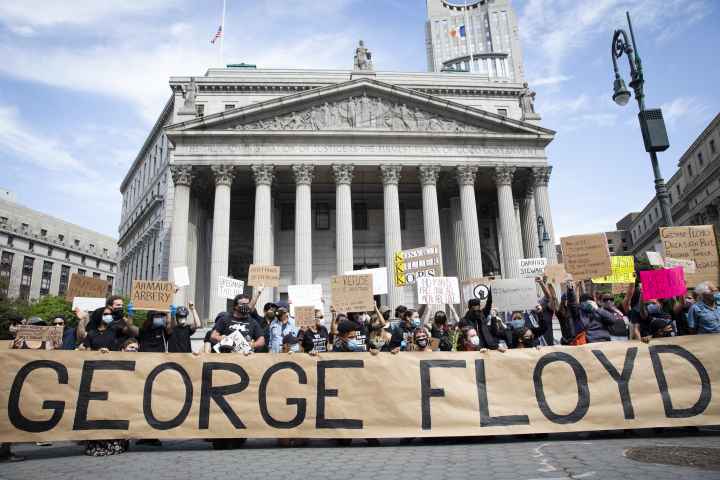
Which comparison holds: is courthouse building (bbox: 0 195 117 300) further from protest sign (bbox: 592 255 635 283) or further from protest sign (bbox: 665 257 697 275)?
protest sign (bbox: 665 257 697 275)

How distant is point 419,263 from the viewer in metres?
14.8

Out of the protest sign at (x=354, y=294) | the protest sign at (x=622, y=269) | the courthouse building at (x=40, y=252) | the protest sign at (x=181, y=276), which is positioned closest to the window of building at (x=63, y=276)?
the courthouse building at (x=40, y=252)

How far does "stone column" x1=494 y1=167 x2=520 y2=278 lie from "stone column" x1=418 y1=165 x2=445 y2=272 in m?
4.15

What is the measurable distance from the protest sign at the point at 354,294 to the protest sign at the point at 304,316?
2623 mm

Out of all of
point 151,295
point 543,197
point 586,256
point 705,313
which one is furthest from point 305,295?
point 543,197

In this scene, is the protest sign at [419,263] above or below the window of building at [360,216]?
below

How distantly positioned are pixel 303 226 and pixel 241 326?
65.6ft

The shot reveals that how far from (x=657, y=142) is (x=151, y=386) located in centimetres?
1261

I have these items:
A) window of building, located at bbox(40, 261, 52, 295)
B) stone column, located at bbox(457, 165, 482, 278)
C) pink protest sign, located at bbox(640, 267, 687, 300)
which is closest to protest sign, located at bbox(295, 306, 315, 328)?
pink protest sign, located at bbox(640, 267, 687, 300)

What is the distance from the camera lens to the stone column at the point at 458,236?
3006 centimetres

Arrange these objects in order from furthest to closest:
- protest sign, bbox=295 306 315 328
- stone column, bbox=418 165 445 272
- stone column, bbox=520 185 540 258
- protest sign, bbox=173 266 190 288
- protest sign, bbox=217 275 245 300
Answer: stone column, bbox=520 185 540 258, stone column, bbox=418 165 445 272, protest sign, bbox=217 275 245 300, protest sign, bbox=295 306 315 328, protest sign, bbox=173 266 190 288

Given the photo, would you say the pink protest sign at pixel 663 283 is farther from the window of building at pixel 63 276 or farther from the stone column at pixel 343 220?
the window of building at pixel 63 276

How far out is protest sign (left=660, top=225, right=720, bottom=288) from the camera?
969cm

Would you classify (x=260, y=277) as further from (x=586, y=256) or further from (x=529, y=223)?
(x=529, y=223)
